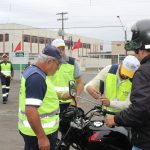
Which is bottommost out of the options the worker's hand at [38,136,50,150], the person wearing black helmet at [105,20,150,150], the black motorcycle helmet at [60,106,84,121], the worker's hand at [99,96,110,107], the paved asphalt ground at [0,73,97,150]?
the paved asphalt ground at [0,73,97,150]

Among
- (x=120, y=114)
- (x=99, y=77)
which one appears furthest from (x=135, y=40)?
(x=99, y=77)

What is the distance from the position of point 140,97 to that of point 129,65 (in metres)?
1.47

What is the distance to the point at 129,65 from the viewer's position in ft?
14.1

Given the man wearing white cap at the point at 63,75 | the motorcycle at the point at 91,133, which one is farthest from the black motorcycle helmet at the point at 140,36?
the man wearing white cap at the point at 63,75

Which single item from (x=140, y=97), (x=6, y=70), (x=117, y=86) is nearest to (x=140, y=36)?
(x=140, y=97)

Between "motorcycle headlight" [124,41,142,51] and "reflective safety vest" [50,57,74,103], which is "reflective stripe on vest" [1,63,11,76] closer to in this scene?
"reflective safety vest" [50,57,74,103]

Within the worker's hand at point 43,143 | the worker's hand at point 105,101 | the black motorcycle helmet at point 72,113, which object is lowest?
the worker's hand at point 43,143

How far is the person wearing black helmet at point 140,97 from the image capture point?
284cm

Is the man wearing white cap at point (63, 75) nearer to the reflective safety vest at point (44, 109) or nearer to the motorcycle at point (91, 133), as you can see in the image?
the motorcycle at point (91, 133)

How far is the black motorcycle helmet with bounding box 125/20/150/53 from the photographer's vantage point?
3.02 m

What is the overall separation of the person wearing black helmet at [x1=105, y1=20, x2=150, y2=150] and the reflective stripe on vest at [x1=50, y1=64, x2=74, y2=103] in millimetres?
2832

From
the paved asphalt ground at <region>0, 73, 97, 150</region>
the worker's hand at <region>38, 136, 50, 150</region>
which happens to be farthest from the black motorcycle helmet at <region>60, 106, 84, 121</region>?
the paved asphalt ground at <region>0, 73, 97, 150</region>

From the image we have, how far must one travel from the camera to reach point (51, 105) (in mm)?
3967

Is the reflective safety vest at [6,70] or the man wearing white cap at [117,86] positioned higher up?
the man wearing white cap at [117,86]
